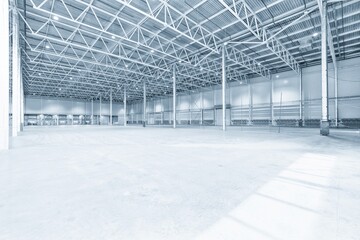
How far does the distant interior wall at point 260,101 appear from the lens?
18.7m

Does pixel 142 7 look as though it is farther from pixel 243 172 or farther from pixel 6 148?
pixel 243 172

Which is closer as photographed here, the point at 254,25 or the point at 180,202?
the point at 180,202

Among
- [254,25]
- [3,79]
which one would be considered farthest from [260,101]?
[3,79]

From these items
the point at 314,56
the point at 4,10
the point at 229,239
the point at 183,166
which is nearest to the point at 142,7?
the point at 4,10

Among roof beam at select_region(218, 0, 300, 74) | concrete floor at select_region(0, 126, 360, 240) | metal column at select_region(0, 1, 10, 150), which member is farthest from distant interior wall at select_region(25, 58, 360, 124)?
metal column at select_region(0, 1, 10, 150)

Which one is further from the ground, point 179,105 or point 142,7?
point 142,7

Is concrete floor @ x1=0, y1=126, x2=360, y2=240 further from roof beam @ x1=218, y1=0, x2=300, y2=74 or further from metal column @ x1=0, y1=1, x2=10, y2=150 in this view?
roof beam @ x1=218, y1=0, x2=300, y2=74

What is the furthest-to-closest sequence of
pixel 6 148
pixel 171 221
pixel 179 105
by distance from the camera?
pixel 179 105 < pixel 6 148 < pixel 171 221

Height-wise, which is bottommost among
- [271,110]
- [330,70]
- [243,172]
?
[243,172]

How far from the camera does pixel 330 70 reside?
2005 cm

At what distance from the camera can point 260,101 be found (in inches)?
1011

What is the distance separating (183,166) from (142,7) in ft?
38.5

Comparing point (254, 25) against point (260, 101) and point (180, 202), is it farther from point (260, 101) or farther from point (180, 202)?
point (180, 202)

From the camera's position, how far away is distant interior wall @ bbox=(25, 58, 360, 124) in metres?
18.7
